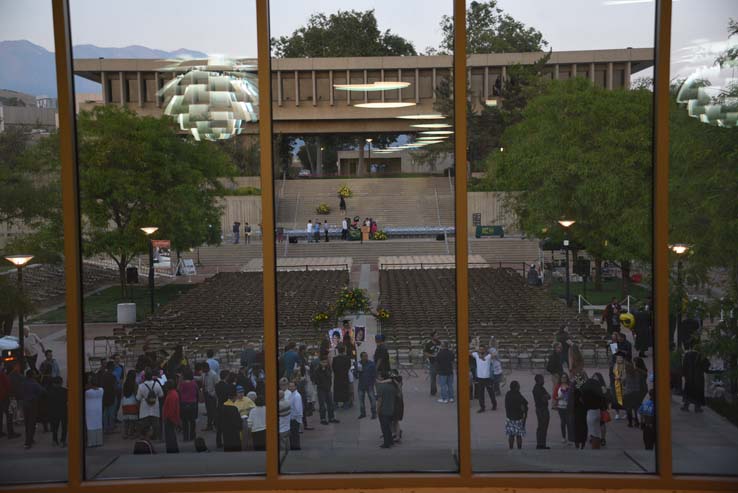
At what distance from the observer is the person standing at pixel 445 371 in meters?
3.42

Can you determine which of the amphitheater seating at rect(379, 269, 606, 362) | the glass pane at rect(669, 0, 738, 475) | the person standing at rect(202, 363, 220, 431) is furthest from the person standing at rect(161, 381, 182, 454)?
the glass pane at rect(669, 0, 738, 475)

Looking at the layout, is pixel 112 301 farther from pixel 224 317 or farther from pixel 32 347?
pixel 224 317

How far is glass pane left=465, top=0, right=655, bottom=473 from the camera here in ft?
11.2

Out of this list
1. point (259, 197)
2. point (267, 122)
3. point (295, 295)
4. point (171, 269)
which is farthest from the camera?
point (171, 269)

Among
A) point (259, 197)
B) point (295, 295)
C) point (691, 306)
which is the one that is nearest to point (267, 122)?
point (259, 197)

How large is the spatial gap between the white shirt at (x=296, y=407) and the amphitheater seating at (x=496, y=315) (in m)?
0.72

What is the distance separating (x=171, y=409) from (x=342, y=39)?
228 centimetres

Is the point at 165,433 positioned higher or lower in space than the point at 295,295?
lower

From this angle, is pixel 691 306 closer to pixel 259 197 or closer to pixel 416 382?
pixel 416 382

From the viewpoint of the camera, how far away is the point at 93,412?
11.2 ft

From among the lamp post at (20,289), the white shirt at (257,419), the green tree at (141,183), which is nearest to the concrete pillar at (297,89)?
the green tree at (141,183)

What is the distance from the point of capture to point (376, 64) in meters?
4.04

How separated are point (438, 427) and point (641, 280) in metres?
1.31

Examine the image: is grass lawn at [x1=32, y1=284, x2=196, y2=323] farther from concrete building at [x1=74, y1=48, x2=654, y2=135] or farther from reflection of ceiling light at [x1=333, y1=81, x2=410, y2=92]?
reflection of ceiling light at [x1=333, y1=81, x2=410, y2=92]
